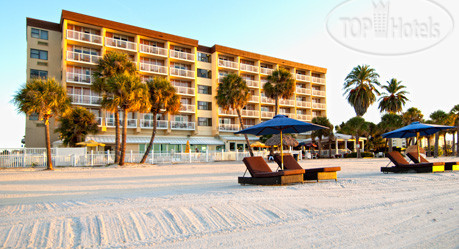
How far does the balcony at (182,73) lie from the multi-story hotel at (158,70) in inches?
4.6

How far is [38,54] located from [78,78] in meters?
5.60

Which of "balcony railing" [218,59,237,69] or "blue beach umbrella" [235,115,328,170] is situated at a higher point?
"balcony railing" [218,59,237,69]

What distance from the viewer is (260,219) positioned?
206 inches

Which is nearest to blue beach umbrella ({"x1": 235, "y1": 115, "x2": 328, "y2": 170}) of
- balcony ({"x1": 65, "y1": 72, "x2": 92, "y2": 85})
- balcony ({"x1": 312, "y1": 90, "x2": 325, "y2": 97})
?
balcony ({"x1": 65, "y1": 72, "x2": 92, "y2": 85})

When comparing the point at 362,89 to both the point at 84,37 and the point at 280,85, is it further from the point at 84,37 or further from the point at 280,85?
the point at 84,37

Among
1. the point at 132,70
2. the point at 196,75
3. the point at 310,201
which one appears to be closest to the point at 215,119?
the point at 196,75

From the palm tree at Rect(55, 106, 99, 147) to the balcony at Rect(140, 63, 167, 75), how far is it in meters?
8.35

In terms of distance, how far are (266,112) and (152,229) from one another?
138 feet

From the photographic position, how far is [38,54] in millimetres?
33438

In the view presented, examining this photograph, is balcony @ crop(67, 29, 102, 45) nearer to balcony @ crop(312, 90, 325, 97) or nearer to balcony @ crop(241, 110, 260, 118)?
balcony @ crop(241, 110, 260, 118)

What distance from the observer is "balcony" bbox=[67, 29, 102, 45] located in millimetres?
31717

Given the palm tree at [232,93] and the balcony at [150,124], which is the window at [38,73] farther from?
the palm tree at [232,93]

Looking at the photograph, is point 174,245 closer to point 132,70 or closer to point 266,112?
point 132,70

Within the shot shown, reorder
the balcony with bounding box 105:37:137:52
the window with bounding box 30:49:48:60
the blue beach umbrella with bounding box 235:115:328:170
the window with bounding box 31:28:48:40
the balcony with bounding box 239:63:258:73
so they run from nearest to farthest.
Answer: the blue beach umbrella with bounding box 235:115:328:170 < the window with bounding box 30:49:48:60 < the window with bounding box 31:28:48:40 < the balcony with bounding box 105:37:137:52 < the balcony with bounding box 239:63:258:73
